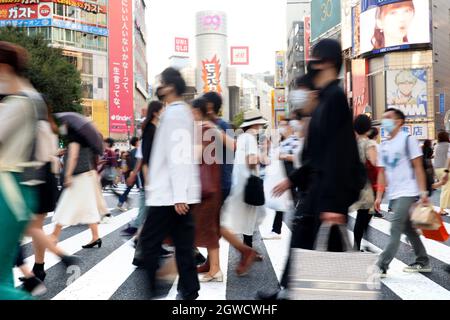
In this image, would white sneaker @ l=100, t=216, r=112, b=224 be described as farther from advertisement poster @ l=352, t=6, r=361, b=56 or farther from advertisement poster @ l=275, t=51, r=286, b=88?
advertisement poster @ l=275, t=51, r=286, b=88

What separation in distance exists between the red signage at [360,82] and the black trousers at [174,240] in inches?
1856

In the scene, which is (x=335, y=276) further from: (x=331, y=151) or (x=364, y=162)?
(x=364, y=162)

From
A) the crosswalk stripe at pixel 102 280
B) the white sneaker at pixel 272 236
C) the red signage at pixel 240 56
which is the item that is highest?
the red signage at pixel 240 56

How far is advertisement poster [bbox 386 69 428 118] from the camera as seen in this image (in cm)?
4331

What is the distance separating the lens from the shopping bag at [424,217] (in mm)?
4687

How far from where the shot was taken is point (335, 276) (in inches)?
97.7

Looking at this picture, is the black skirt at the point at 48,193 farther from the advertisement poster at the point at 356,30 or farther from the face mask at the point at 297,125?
the advertisement poster at the point at 356,30

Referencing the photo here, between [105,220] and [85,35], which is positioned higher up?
[85,35]

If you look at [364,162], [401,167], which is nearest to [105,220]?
[364,162]

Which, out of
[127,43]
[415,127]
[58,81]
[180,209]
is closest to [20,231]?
[180,209]

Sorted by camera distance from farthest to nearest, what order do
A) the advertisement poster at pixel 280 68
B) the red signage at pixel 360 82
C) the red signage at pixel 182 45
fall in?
the advertisement poster at pixel 280 68, the red signage at pixel 182 45, the red signage at pixel 360 82

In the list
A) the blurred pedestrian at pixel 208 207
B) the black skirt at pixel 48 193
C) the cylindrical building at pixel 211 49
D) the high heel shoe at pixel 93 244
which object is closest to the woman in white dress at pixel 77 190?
the high heel shoe at pixel 93 244

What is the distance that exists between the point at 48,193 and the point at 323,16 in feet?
199
